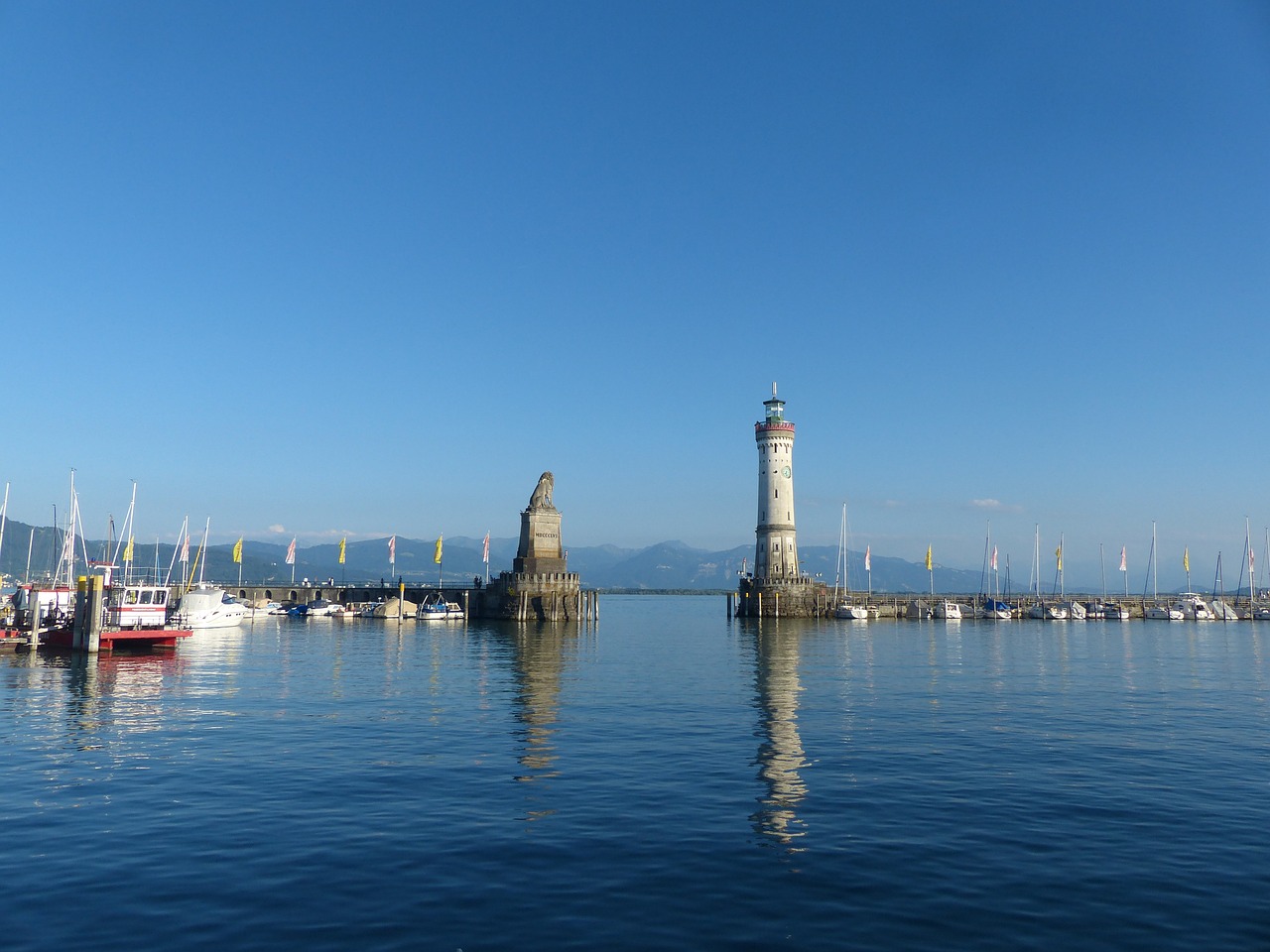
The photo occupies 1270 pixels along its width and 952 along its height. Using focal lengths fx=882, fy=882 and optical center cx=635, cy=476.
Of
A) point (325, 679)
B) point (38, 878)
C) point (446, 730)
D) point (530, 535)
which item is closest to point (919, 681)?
point (446, 730)

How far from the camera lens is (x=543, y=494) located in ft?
381

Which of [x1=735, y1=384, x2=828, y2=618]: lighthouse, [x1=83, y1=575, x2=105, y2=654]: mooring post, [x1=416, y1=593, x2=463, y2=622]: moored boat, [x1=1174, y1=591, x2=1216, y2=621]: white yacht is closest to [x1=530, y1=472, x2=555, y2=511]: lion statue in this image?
[x1=416, y1=593, x2=463, y2=622]: moored boat

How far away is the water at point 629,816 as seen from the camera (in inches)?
579

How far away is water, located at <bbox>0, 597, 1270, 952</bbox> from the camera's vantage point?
14.7 metres

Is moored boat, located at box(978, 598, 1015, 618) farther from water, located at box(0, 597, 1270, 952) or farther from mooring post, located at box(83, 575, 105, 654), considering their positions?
mooring post, located at box(83, 575, 105, 654)

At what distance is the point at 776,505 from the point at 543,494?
108 ft

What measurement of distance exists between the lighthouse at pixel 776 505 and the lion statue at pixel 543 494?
30189 millimetres

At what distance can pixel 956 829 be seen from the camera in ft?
66.1

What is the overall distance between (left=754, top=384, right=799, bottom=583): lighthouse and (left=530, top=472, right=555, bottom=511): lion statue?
1189 inches

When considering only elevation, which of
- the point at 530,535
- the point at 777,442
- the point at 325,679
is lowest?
the point at 325,679

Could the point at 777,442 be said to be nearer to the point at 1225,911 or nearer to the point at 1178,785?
the point at 1178,785

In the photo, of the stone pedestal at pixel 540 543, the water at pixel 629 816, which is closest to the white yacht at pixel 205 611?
the stone pedestal at pixel 540 543

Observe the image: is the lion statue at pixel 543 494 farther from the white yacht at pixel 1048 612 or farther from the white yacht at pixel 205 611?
the white yacht at pixel 1048 612

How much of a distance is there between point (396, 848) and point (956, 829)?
1244 centimetres
